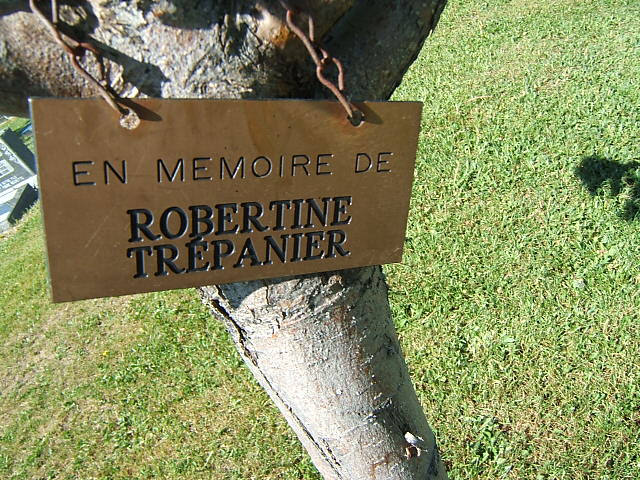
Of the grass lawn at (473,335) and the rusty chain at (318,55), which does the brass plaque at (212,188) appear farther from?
the grass lawn at (473,335)

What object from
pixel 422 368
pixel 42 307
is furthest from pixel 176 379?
pixel 42 307

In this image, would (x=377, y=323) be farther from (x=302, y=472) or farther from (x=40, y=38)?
(x=302, y=472)

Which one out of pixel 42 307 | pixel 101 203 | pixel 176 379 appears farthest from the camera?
pixel 42 307

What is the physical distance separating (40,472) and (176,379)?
99 cm

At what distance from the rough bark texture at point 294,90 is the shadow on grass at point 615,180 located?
3.22m

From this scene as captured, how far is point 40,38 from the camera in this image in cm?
123

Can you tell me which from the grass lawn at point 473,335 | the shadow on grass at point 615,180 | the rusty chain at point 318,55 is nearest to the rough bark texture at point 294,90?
the rusty chain at point 318,55

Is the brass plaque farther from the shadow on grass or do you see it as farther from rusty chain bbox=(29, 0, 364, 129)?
the shadow on grass

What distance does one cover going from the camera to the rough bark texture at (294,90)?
119 cm

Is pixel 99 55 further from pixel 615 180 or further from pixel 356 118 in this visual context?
pixel 615 180

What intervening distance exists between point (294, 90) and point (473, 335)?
2.96 metres

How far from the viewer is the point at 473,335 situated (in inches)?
155

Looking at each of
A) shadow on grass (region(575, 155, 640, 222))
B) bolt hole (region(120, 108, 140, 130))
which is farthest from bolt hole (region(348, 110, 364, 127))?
shadow on grass (region(575, 155, 640, 222))

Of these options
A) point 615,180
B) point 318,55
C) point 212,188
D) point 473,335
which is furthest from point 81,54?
point 615,180
